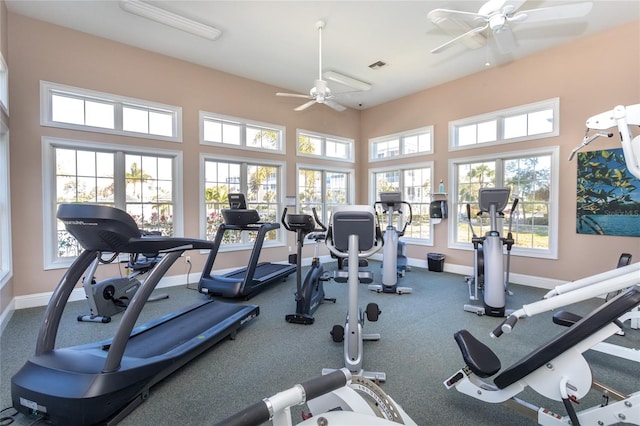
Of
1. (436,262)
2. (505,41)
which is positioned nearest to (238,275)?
(436,262)

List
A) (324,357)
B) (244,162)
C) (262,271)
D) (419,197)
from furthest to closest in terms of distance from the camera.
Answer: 1. (419,197)
2. (244,162)
3. (262,271)
4. (324,357)

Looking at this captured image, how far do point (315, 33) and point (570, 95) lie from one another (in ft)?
13.5

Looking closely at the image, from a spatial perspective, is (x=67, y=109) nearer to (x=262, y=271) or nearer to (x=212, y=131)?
(x=212, y=131)

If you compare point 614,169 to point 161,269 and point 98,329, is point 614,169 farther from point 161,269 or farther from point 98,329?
point 98,329

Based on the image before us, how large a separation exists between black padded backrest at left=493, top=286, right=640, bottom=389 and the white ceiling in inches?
150

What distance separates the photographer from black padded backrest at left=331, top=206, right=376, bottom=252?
7.72 ft

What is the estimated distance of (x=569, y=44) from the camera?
4.56 m

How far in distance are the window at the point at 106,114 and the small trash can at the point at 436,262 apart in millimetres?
5427

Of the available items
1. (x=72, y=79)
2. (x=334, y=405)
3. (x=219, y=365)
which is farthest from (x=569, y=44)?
(x=72, y=79)

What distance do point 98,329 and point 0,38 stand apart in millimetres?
3664

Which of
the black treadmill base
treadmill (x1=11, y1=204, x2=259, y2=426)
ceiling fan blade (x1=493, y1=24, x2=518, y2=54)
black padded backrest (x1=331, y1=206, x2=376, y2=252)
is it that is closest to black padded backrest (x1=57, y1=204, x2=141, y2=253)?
treadmill (x1=11, y1=204, x2=259, y2=426)

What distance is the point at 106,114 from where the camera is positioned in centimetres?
457

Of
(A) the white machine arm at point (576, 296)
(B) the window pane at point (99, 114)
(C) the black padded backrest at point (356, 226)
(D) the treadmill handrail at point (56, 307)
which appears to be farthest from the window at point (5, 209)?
(A) the white machine arm at point (576, 296)

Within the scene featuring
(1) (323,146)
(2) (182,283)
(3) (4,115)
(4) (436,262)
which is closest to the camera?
(3) (4,115)
